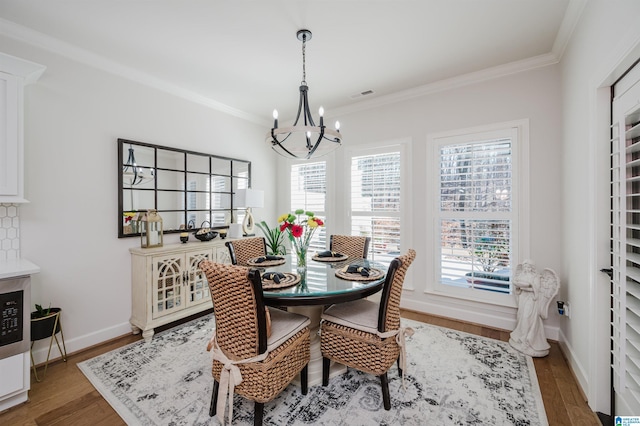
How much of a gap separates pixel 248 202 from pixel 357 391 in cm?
264

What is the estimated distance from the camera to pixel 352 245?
302 cm

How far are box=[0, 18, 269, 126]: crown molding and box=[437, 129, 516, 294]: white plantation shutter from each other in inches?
125

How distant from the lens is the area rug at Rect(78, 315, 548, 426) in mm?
1679

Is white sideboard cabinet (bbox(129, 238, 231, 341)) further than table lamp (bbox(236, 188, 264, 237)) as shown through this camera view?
No

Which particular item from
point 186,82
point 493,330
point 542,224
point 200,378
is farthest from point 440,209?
point 186,82

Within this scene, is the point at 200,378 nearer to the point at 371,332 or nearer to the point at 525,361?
the point at 371,332

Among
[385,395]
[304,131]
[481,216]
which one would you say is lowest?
[385,395]

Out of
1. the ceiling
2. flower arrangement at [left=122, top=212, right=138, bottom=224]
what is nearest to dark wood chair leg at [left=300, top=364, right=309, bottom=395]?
flower arrangement at [left=122, top=212, right=138, bottom=224]

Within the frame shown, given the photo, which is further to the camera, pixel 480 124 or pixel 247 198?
pixel 247 198

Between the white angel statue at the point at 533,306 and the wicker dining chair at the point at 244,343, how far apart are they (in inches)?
87.6

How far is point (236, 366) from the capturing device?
1523mm

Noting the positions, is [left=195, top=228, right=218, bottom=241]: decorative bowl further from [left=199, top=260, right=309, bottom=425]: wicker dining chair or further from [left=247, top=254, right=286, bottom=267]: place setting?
[left=199, top=260, right=309, bottom=425]: wicker dining chair

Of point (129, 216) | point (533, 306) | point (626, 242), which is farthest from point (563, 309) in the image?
point (129, 216)

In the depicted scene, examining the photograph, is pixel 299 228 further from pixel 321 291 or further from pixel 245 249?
pixel 245 249
